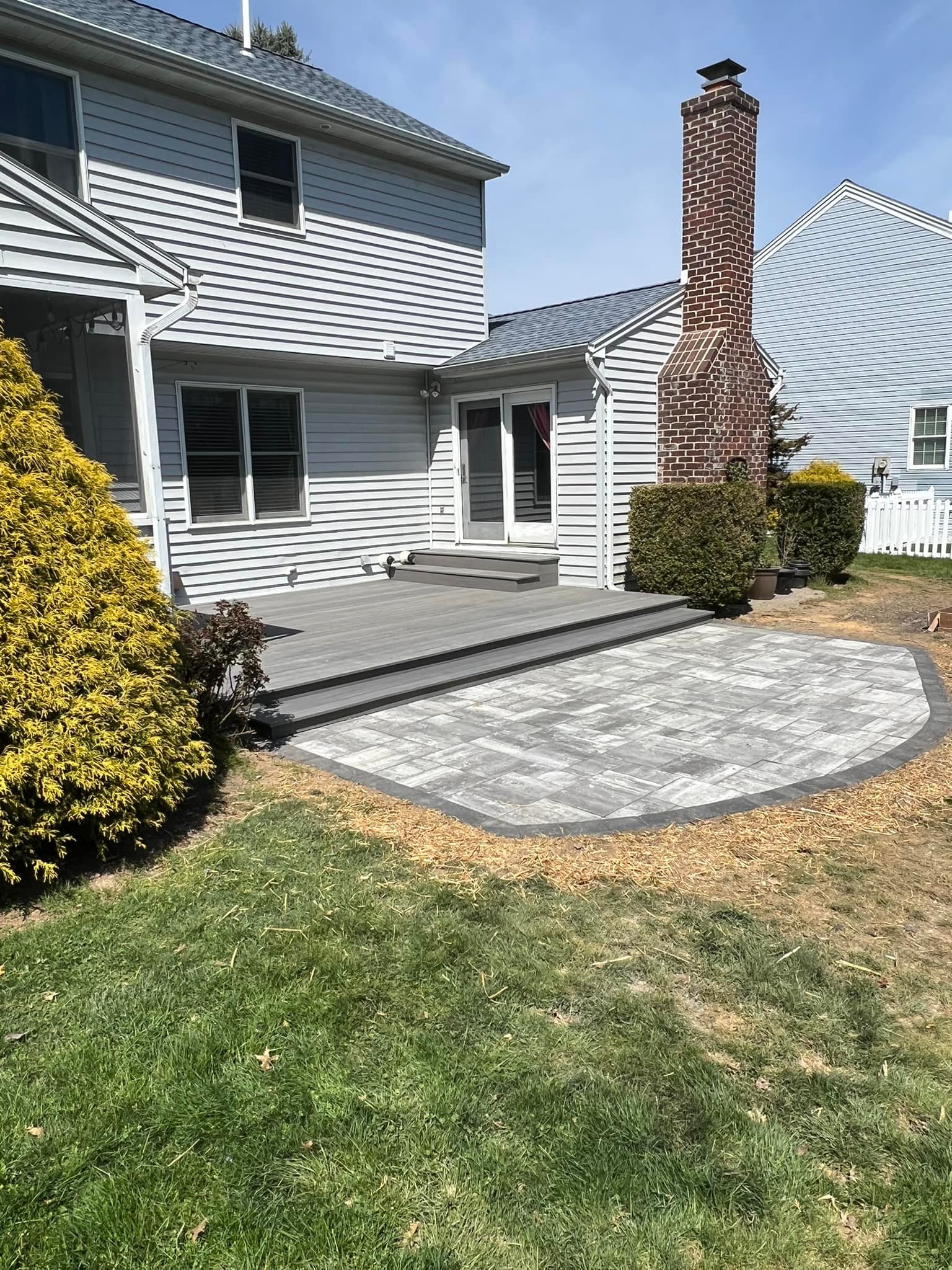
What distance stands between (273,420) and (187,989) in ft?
27.9

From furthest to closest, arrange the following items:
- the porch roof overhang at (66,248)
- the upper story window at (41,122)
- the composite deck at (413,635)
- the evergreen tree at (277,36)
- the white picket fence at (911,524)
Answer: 1. the evergreen tree at (277,36)
2. the white picket fence at (911,524)
3. the upper story window at (41,122)
4. the composite deck at (413,635)
5. the porch roof overhang at (66,248)

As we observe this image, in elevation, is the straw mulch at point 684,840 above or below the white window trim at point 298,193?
below

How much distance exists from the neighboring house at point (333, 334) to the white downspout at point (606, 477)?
0.10 feet

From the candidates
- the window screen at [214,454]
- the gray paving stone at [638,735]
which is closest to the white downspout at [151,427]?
the gray paving stone at [638,735]

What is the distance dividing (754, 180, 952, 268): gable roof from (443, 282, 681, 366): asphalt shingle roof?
940cm

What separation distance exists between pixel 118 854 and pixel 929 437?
18.9 m

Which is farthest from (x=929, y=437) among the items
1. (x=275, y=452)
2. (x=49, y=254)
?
(x=49, y=254)

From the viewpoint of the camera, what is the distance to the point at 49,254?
5793 mm

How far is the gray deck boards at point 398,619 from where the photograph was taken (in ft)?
22.7

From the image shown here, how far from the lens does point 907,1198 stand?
79.2 inches

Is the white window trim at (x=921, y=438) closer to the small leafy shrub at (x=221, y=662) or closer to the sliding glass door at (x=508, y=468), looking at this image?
the sliding glass door at (x=508, y=468)

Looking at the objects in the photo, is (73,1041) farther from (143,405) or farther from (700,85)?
(700,85)

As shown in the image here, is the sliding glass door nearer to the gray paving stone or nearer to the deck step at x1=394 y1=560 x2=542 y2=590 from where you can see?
the deck step at x1=394 y1=560 x2=542 y2=590

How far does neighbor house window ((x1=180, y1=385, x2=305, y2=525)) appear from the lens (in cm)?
962
